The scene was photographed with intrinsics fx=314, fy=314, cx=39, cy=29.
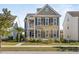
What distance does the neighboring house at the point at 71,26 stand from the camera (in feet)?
26.0

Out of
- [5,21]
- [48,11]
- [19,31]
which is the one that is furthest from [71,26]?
[5,21]

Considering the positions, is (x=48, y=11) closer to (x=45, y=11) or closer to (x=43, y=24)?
(x=45, y=11)

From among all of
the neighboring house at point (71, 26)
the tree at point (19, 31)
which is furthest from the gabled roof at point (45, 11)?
the tree at point (19, 31)

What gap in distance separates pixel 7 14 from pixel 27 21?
54 cm

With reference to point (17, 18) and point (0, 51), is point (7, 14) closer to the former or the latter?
point (17, 18)

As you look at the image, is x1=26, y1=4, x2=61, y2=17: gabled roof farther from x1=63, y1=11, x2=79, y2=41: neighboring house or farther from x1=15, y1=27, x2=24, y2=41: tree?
x1=15, y1=27, x2=24, y2=41: tree

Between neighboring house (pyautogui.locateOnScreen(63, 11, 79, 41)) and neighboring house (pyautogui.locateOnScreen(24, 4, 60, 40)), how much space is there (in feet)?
0.69

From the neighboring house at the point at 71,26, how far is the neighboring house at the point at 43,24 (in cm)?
21

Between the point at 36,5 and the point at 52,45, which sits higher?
the point at 36,5

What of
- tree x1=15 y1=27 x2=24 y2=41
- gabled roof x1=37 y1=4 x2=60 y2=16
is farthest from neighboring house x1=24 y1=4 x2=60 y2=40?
tree x1=15 y1=27 x2=24 y2=41

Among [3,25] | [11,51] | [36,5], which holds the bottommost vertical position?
[11,51]
